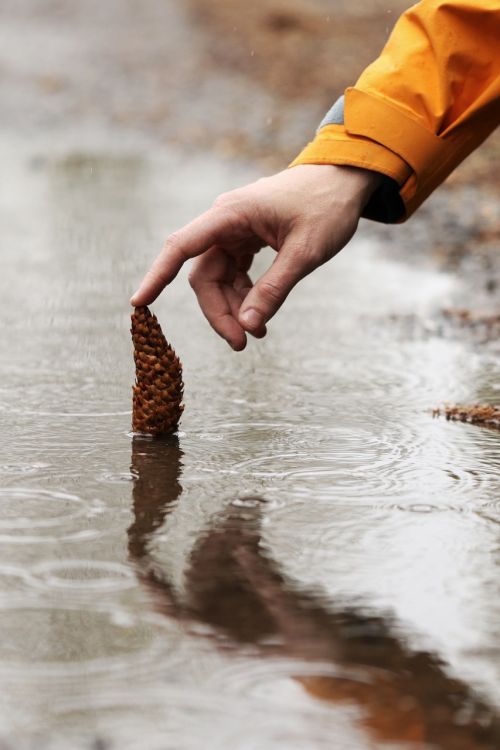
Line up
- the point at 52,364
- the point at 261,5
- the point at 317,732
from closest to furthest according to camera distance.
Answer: the point at 317,732 → the point at 52,364 → the point at 261,5

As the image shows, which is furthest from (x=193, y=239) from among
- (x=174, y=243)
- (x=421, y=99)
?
(x=421, y=99)

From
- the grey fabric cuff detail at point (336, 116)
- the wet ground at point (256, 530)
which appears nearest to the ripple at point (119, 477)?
the wet ground at point (256, 530)

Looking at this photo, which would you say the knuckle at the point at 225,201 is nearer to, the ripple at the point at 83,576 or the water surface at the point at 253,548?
the water surface at the point at 253,548

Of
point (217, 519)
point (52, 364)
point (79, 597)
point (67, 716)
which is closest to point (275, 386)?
point (52, 364)

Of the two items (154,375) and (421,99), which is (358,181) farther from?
(154,375)

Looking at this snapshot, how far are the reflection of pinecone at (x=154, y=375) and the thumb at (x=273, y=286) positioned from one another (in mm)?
191

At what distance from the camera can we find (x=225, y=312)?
1.71 meters

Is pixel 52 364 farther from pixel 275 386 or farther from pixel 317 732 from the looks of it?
pixel 317 732

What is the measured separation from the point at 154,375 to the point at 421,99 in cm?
56

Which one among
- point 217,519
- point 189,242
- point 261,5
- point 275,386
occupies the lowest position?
point 217,519

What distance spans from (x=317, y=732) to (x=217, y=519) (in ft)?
1.67

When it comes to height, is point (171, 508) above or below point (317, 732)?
above

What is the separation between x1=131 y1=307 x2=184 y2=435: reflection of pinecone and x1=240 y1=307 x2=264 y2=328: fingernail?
0.62 feet

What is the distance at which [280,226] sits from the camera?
1.59 meters
